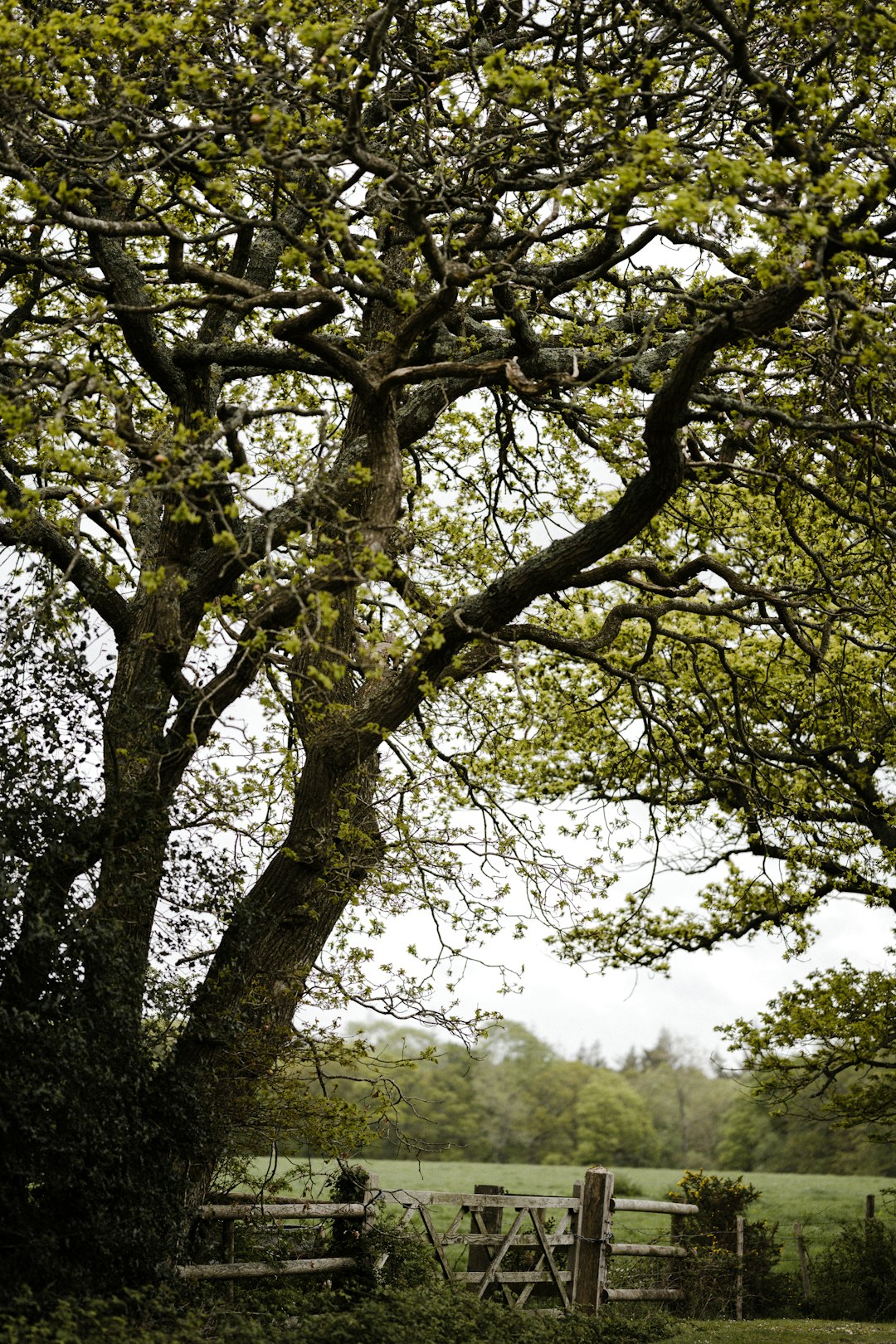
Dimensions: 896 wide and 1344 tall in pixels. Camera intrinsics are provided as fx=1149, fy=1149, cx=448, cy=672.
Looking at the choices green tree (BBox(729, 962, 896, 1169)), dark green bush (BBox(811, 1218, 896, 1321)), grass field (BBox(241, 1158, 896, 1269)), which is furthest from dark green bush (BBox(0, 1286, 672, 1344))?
grass field (BBox(241, 1158, 896, 1269))

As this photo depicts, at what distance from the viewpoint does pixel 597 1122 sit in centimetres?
5206

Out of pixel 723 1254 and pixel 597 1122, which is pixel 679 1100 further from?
pixel 723 1254

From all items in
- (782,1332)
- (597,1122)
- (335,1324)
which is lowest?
(782,1332)

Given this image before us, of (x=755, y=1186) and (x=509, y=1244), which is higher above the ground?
(x=755, y=1186)

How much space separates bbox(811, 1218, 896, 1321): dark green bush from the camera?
15.5 metres

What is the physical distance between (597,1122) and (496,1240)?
43.4 meters

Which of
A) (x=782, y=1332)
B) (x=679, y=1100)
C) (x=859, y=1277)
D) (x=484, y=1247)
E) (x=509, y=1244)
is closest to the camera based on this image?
(x=509, y=1244)

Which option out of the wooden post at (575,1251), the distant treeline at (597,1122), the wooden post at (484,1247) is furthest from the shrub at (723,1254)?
the distant treeline at (597,1122)

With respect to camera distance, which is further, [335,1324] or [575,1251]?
[575,1251]

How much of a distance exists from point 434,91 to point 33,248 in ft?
15.6

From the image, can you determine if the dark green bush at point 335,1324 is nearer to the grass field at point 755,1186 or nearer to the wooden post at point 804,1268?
the wooden post at point 804,1268

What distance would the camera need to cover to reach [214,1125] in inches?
337

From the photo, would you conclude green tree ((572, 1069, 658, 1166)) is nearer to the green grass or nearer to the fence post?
the green grass

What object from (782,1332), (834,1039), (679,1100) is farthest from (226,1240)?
(679,1100)
